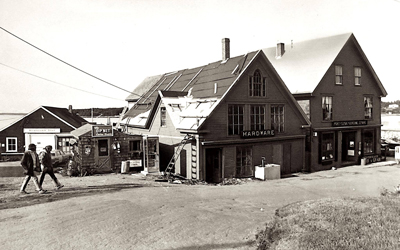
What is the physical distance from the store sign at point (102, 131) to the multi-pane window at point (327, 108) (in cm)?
1680

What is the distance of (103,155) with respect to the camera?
1964 centimetres

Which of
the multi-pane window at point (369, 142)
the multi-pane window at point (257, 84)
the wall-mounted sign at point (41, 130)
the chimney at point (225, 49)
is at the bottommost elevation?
the multi-pane window at point (369, 142)

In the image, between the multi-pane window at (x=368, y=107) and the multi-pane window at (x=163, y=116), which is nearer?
the multi-pane window at (x=163, y=116)

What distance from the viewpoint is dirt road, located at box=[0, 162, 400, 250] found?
24.1 feet

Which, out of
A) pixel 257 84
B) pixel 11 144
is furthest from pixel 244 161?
pixel 11 144

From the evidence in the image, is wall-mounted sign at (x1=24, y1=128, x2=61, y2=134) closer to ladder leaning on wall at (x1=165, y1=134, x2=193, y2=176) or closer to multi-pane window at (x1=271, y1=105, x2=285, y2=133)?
ladder leaning on wall at (x1=165, y1=134, x2=193, y2=176)

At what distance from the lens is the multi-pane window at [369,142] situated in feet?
92.3

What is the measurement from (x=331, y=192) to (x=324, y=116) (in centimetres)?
1161

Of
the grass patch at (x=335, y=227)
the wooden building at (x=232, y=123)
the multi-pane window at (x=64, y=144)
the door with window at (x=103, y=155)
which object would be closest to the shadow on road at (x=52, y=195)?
the door with window at (x=103, y=155)

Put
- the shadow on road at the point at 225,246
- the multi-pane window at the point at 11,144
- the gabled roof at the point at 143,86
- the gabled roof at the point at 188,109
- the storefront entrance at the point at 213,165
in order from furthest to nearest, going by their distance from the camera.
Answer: the gabled roof at the point at 143,86, the multi-pane window at the point at 11,144, the storefront entrance at the point at 213,165, the gabled roof at the point at 188,109, the shadow on road at the point at 225,246

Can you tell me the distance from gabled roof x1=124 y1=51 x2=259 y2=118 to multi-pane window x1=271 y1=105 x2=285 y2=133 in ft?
12.8

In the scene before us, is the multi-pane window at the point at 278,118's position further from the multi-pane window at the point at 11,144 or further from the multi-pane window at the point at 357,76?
the multi-pane window at the point at 11,144

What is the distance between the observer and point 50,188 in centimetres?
1359

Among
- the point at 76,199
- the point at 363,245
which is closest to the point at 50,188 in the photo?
the point at 76,199
